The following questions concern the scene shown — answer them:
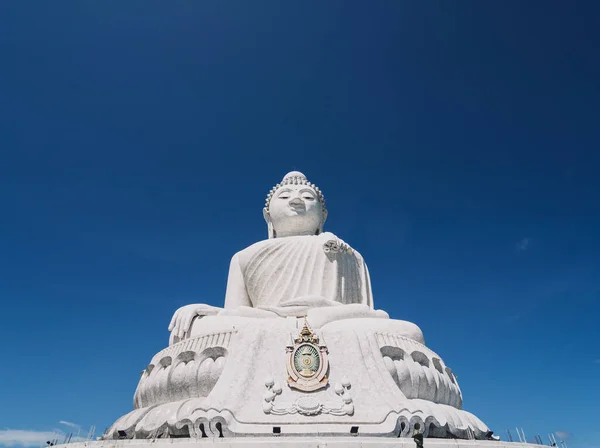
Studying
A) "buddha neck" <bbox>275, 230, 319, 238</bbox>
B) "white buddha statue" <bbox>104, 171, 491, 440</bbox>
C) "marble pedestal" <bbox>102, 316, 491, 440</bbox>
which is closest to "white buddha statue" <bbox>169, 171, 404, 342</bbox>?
"buddha neck" <bbox>275, 230, 319, 238</bbox>

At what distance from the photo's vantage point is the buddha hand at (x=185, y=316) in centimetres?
930

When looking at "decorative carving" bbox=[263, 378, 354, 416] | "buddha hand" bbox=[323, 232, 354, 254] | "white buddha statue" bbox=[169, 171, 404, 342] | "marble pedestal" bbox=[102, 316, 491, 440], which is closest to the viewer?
"marble pedestal" bbox=[102, 316, 491, 440]

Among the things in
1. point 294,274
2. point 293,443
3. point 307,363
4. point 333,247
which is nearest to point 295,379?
point 307,363

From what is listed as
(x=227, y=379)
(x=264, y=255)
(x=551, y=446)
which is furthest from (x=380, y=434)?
(x=264, y=255)

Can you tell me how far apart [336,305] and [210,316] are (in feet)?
8.12

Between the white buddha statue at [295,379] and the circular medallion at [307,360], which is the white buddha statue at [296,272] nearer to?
the white buddha statue at [295,379]

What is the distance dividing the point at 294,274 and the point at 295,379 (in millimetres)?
3995

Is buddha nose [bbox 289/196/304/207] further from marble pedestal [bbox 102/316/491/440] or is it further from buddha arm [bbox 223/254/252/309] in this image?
marble pedestal [bbox 102/316/491/440]

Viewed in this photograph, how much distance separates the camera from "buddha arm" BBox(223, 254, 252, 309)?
1164 cm

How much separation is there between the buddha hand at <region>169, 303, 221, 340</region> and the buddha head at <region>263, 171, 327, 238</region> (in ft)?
12.6

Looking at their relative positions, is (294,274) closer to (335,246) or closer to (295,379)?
(335,246)

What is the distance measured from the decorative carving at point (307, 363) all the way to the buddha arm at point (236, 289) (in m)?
4.00

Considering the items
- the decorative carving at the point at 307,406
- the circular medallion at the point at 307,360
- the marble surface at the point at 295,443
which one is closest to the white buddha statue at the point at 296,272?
the circular medallion at the point at 307,360

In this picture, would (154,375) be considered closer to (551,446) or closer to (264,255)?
(264,255)
